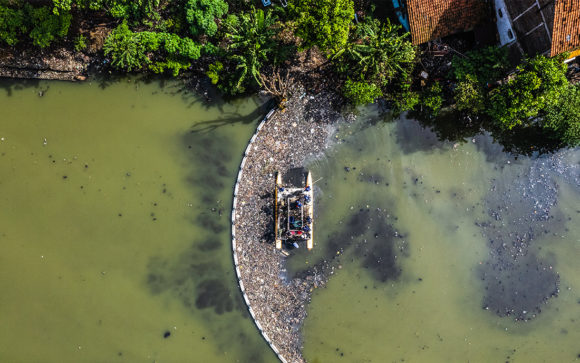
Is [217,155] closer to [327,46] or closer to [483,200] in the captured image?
[327,46]

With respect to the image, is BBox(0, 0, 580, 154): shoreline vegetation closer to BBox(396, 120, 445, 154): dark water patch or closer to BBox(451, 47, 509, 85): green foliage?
BBox(451, 47, 509, 85): green foliage

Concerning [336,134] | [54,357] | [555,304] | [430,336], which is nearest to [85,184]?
[54,357]

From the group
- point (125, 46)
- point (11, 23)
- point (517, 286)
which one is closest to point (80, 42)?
point (125, 46)

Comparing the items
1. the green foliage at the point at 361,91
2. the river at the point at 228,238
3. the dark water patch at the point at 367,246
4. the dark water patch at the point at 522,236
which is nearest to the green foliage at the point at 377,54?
the green foliage at the point at 361,91

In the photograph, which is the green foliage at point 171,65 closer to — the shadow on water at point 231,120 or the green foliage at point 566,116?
the shadow on water at point 231,120

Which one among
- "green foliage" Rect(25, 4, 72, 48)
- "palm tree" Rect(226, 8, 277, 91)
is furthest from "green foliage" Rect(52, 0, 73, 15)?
"palm tree" Rect(226, 8, 277, 91)

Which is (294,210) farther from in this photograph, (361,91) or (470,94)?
(470,94)
